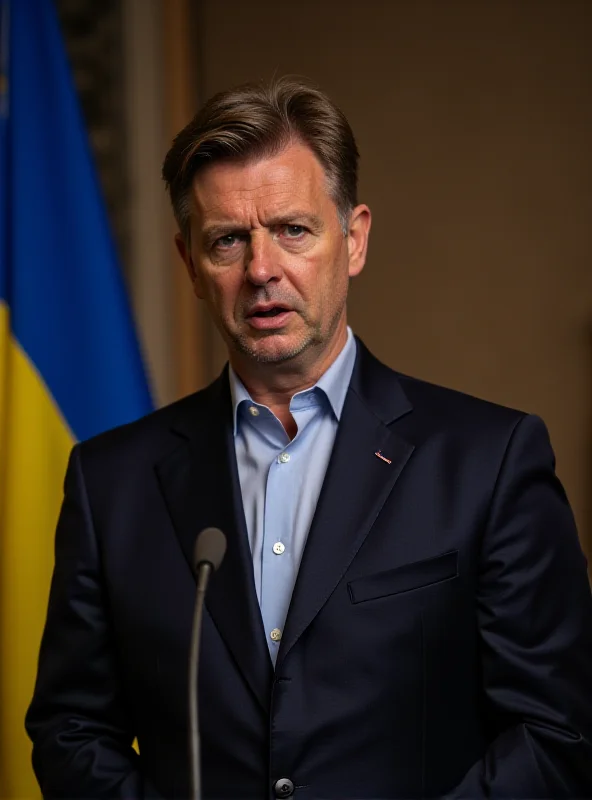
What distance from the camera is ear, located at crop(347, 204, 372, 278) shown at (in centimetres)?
151

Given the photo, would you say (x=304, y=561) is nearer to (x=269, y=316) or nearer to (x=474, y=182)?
(x=269, y=316)

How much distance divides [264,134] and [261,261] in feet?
0.60

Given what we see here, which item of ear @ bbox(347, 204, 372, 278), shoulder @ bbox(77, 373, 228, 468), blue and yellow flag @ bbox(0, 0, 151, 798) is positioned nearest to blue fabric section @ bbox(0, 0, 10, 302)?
blue and yellow flag @ bbox(0, 0, 151, 798)

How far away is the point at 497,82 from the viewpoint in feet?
8.43

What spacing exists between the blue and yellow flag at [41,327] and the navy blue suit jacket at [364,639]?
1.79ft

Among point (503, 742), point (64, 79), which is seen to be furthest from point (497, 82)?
point (503, 742)

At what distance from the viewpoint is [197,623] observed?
0.90 metres

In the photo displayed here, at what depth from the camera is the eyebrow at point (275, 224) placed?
53.7 inches

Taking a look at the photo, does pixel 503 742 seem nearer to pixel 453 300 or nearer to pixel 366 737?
pixel 366 737

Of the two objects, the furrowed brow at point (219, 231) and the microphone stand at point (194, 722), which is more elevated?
the furrowed brow at point (219, 231)

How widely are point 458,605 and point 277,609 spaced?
9.2 inches

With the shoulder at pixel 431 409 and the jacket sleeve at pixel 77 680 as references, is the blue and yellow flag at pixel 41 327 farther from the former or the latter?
the shoulder at pixel 431 409

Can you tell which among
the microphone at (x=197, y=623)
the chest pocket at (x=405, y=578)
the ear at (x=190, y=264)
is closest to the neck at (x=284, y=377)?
the ear at (x=190, y=264)

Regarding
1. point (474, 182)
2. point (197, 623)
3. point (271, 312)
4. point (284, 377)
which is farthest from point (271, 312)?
point (474, 182)
